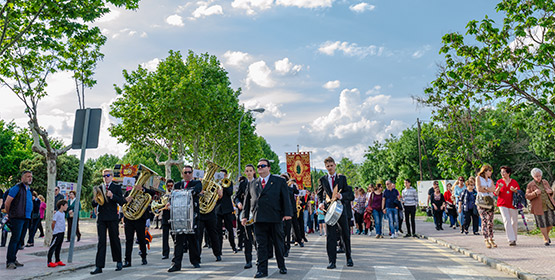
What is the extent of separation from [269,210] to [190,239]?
217cm

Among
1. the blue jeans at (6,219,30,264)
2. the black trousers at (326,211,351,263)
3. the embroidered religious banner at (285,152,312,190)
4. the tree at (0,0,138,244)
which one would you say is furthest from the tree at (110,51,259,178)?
the black trousers at (326,211,351,263)

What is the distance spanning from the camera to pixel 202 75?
37.5m

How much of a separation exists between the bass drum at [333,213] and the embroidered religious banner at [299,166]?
939 inches

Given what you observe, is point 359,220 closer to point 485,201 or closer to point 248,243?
point 485,201

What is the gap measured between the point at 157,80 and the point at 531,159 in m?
33.9

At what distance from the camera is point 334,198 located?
8852 millimetres

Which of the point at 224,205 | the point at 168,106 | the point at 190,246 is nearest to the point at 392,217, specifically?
the point at 224,205

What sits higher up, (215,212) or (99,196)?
(99,196)

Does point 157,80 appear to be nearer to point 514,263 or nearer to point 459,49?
point 459,49

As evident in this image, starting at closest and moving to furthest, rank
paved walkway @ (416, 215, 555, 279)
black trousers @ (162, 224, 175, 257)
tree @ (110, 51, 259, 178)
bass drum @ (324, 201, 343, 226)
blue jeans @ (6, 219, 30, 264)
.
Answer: paved walkway @ (416, 215, 555, 279) < bass drum @ (324, 201, 343, 226) < blue jeans @ (6, 219, 30, 264) < black trousers @ (162, 224, 175, 257) < tree @ (110, 51, 259, 178)

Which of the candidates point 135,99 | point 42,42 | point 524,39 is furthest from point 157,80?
point 524,39

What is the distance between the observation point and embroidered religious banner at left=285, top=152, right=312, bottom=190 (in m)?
32.7

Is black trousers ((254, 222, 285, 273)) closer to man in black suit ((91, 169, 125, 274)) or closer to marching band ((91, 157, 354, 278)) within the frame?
marching band ((91, 157, 354, 278))

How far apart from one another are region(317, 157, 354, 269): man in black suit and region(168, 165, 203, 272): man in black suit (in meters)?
2.42
